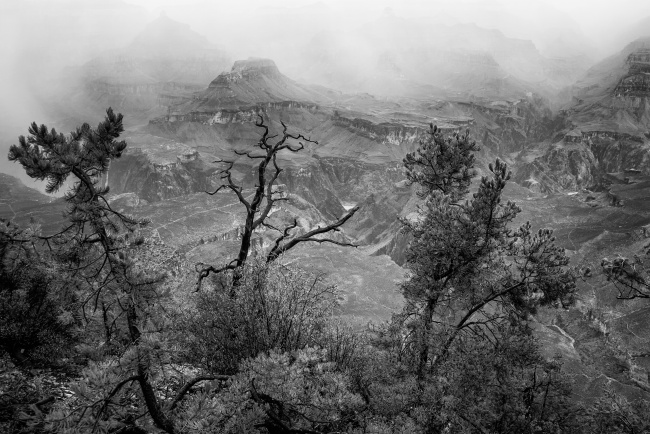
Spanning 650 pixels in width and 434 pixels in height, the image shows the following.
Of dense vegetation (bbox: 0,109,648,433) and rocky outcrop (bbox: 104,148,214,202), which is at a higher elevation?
rocky outcrop (bbox: 104,148,214,202)

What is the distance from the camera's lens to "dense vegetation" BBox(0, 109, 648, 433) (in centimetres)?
615

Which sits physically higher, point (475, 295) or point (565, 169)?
point (565, 169)

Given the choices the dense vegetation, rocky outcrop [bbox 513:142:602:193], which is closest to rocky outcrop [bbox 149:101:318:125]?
rocky outcrop [bbox 513:142:602:193]

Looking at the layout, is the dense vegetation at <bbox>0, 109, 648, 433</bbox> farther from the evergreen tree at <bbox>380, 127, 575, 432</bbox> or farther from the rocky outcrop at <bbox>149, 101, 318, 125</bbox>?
the rocky outcrop at <bbox>149, 101, 318, 125</bbox>

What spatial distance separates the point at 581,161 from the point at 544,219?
106 metres

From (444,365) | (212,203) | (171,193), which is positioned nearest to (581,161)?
(212,203)

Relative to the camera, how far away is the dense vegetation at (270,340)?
20.2 ft

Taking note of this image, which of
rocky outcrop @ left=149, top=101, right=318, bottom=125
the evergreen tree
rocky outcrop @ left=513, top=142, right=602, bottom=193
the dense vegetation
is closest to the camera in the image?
the dense vegetation

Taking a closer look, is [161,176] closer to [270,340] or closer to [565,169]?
[270,340]

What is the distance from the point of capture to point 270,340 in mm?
8609

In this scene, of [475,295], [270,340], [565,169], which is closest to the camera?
[270,340]

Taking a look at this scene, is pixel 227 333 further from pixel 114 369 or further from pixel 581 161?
pixel 581 161

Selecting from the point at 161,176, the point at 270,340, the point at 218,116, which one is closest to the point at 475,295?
the point at 270,340

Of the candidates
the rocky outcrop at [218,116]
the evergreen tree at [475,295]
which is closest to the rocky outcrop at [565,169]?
the rocky outcrop at [218,116]
